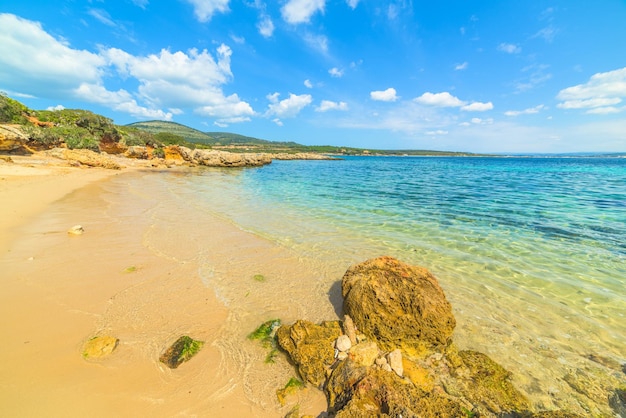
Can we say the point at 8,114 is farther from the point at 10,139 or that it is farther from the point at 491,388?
the point at 491,388

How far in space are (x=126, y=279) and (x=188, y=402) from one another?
11.4ft

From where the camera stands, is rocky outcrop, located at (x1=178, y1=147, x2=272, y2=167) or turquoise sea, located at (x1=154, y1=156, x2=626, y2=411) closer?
turquoise sea, located at (x1=154, y1=156, x2=626, y2=411)

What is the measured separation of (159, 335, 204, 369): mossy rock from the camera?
3.14m

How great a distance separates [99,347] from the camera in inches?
127

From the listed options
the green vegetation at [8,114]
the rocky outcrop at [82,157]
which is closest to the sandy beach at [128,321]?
the rocky outcrop at [82,157]

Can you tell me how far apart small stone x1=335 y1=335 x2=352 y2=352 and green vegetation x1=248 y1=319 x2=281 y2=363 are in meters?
0.85

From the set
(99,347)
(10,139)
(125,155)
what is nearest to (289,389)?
(99,347)

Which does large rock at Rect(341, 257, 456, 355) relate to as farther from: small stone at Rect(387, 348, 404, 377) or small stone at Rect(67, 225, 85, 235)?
small stone at Rect(67, 225, 85, 235)

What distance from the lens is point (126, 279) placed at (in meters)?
5.09

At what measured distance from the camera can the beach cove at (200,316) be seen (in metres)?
2.77

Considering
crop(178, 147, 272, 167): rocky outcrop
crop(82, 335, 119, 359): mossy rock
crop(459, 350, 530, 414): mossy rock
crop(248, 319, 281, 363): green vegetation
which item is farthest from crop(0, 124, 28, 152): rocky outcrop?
crop(459, 350, 530, 414): mossy rock

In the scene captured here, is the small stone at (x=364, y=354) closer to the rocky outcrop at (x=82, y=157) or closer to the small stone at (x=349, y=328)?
the small stone at (x=349, y=328)

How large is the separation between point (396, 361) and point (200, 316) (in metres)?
3.05

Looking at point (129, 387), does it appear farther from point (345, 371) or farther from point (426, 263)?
point (426, 263)
